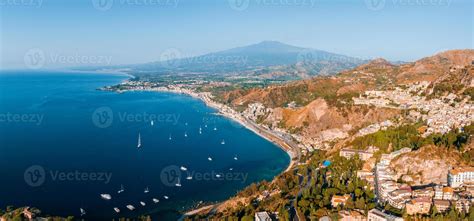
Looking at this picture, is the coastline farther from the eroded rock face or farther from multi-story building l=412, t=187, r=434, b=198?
multi-story building l=412, t=187, r=434, b=198

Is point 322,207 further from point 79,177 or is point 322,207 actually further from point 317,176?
point 79,177

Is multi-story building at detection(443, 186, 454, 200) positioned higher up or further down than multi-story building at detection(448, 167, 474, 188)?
further down

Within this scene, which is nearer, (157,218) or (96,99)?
(157,218)

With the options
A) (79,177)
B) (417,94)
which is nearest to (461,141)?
(417,94)

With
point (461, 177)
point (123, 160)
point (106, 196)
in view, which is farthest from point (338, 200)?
point (123, 160)

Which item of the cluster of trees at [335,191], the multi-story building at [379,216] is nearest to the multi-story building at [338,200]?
the cluster of trees at [335,191]

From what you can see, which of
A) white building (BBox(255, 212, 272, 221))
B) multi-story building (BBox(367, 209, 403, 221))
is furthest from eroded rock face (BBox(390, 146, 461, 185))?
white building (BBox(255, 212, 272, 221))

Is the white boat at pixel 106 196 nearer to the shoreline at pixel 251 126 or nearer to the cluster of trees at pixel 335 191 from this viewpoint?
the cluster of trees at pixel 335 191
